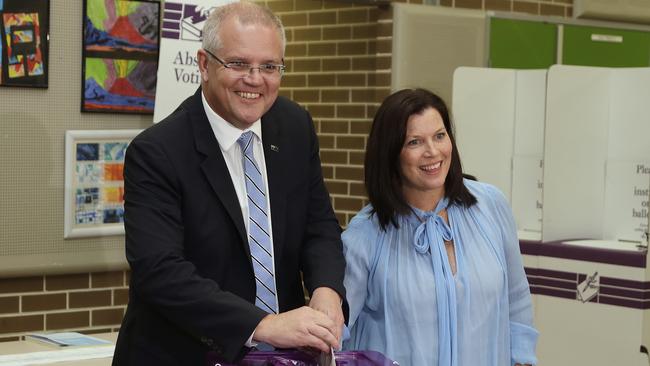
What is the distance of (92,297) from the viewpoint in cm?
463

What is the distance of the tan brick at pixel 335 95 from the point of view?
20.1 feet

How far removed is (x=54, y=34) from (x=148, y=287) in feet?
8.21

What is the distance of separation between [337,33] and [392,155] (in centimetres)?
355

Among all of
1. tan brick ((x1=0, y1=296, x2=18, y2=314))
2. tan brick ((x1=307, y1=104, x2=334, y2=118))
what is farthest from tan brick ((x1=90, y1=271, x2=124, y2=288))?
tan brick ((x1=307, y1=104, x2=334, y2=118))

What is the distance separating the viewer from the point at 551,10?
662 cm

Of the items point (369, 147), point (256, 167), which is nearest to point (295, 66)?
point (369, 147)

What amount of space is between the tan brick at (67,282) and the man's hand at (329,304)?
8.04ft

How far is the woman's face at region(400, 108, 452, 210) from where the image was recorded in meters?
2.65

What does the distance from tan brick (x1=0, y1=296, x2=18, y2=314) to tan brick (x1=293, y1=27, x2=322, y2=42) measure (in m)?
2.61

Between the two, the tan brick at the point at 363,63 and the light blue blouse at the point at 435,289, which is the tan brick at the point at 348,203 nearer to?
the tan brick at the point at 363,63

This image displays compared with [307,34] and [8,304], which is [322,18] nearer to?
[307,34]

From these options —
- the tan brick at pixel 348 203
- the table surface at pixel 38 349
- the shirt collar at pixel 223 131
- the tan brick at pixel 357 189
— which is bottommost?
the table surface at pixel 38 349

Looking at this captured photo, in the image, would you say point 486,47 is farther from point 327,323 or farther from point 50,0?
point 327,323

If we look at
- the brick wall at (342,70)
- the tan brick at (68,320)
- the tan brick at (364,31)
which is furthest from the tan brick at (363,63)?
the tan brick at (68,320)
